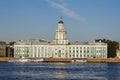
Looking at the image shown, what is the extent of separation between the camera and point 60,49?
168 metres

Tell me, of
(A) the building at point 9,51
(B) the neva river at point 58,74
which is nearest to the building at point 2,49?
→ (A) the building at point 9,51

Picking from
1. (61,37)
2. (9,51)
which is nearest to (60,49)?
(61,37)

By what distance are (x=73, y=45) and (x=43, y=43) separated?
10.5m

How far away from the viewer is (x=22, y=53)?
169875mm

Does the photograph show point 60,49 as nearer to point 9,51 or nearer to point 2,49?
point 2,49

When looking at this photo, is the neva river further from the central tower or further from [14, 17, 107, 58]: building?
the central tower

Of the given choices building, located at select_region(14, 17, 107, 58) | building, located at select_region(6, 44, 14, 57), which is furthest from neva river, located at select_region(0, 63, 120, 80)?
building, located at select_region(6, 44, 14, 57)

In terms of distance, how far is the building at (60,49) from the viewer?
166 metres

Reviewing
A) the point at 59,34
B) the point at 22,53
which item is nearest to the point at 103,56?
the point at 59,34

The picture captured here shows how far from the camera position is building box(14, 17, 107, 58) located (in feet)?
546

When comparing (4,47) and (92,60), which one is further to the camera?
(4,47)

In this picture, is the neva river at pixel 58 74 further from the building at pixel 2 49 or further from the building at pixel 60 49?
the building at pixel 2 49

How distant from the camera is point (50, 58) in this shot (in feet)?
536

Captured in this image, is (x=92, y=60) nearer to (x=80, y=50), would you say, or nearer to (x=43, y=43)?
(x=80, y=50)
